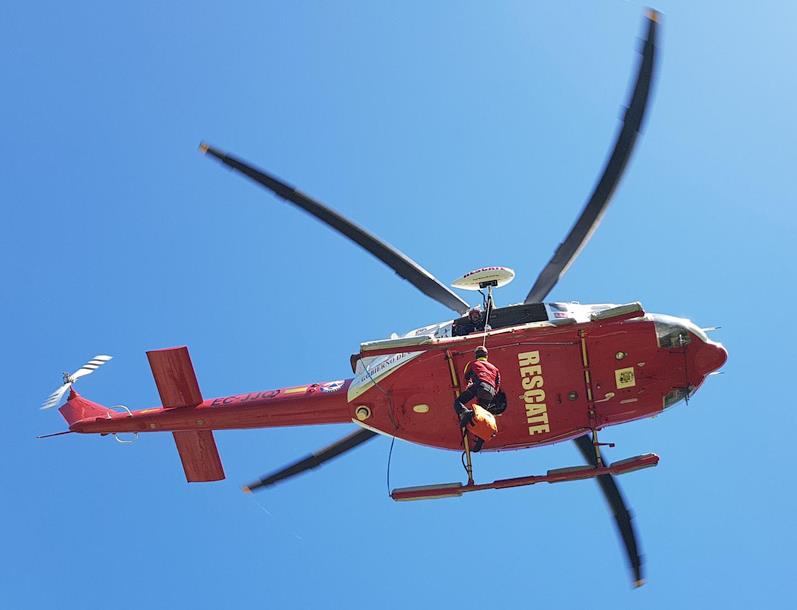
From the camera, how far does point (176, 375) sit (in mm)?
13742

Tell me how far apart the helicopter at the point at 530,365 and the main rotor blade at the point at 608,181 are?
0.01m

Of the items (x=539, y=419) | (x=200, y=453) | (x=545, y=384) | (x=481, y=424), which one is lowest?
(x=200, y=453)

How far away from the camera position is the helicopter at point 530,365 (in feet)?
36.4

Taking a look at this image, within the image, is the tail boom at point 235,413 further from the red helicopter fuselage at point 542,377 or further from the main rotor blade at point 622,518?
the main rotor blade at point 622,518

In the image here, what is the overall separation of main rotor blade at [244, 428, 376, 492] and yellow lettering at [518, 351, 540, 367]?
11.2 feet

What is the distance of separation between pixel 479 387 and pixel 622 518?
204 inches

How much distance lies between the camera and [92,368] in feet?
51.0

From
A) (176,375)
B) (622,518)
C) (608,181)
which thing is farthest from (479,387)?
(176,375)

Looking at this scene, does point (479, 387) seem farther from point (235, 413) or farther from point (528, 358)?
point (235, 413)

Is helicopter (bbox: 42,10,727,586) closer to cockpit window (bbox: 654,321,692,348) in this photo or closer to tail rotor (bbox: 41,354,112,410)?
cockpit window (bbox: 654,321,692,348)

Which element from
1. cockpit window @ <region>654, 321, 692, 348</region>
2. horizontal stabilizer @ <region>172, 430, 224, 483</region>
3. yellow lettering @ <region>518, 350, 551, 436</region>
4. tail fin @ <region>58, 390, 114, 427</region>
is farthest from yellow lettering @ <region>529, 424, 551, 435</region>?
tail fin @ <region>58, 390, 114, 427</region>

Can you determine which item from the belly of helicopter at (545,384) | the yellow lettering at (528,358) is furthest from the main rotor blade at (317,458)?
the yellow lettering at (528,358)

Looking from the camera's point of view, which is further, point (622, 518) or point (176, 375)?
point (176, 375)

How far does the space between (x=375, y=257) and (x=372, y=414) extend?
2.45 metres
